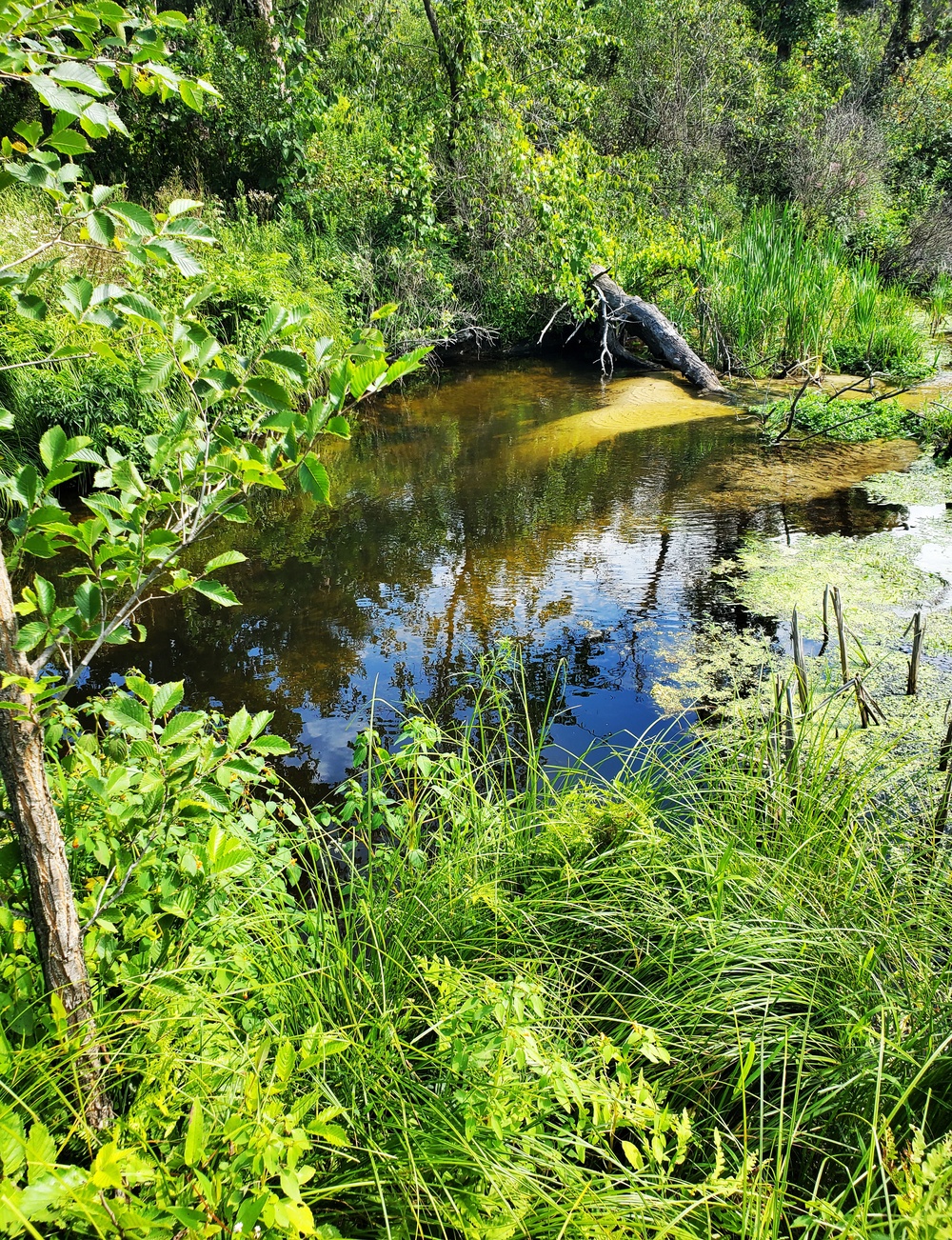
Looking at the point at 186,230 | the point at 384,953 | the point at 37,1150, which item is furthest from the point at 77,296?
the point at 384,953

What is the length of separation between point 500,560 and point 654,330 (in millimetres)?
5685

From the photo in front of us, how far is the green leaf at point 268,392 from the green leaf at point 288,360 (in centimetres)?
3

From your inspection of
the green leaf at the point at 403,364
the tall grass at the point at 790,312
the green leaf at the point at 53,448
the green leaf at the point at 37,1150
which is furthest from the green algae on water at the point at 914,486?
the green leaf at the point at 37,1150

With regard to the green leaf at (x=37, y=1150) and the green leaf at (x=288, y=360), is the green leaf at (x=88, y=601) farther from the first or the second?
the green leaf at (x=37, y=1150)

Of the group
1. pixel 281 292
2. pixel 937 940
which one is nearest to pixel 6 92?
pixel 281 292

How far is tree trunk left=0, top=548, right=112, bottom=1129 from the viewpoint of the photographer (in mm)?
1169

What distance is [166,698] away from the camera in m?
1.35

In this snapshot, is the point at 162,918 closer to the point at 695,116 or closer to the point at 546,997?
the point at 546,997

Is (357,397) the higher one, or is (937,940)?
(357,397)

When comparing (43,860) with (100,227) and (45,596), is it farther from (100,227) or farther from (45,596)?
(100,227)

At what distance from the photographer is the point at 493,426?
329 inches

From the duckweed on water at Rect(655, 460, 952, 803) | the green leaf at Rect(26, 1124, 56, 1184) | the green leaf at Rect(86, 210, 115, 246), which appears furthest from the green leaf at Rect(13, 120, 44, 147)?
the duckweed on water at Rect(655, 460, 952, 803)

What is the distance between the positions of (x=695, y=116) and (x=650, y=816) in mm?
14458

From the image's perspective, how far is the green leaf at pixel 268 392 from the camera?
117 cm
